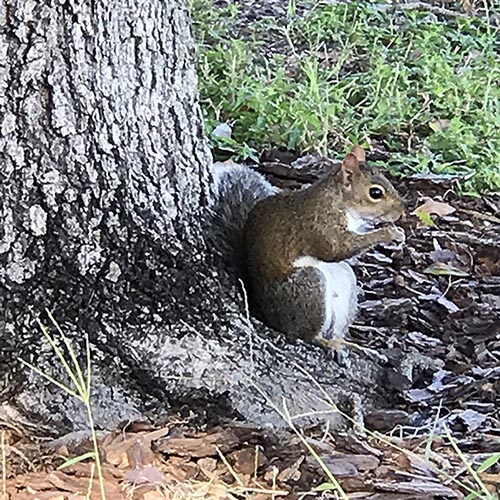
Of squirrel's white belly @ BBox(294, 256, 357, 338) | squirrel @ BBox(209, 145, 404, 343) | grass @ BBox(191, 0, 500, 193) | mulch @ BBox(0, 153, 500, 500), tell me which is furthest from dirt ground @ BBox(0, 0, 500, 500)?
grass @ BBox(191, 0, 500, 193)

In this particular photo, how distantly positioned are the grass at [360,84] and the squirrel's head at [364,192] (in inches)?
46.3

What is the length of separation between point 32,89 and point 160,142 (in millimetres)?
446

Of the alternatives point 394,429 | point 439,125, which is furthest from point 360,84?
point 394,429

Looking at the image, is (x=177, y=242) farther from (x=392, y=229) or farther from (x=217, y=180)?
(x=392, y=229)

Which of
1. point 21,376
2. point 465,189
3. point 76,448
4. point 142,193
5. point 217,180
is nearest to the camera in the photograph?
point 76,448

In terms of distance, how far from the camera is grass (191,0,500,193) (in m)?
5.42

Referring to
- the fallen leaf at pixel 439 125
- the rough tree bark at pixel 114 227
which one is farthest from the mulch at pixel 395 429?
the fallen leaf at pixel 439 125

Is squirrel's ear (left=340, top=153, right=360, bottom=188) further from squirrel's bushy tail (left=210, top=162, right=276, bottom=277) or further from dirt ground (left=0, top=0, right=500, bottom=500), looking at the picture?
dirt ground (left=0, top=0, right=500, bottom=500)

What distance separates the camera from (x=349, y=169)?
12.6ft

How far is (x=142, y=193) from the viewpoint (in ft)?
10.4

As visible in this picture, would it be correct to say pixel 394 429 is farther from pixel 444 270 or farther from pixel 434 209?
pixel 434 209

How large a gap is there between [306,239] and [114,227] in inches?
32.7

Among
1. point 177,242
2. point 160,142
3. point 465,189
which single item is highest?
point 160,142

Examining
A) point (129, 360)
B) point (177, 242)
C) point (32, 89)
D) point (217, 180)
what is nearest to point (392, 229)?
point (217, 180)
